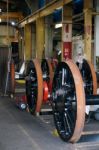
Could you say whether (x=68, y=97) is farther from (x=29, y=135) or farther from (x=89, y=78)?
(x=89, y=78)

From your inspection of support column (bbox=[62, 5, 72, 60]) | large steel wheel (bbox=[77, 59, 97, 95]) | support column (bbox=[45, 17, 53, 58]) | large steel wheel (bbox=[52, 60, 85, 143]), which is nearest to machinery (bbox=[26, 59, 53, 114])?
large steel wheel (bbox=[77, 59, 97, 95])

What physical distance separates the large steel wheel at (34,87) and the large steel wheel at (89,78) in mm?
727

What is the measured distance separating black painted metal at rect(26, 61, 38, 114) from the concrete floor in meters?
0.18

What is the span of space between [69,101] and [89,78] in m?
1.47

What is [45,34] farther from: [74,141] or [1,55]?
[74,141]

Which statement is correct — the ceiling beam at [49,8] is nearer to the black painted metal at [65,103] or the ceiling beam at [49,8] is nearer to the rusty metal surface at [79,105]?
the black painted metal at [65,103]

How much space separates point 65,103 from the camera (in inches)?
156

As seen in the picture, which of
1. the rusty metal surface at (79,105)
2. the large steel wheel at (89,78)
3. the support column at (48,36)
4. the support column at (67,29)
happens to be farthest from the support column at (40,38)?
the rusty metal surface at (79,105)

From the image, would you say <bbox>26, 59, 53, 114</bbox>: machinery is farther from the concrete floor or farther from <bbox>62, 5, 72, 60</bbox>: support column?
<bbox>62, 5, 72, 60</bbox>: support column

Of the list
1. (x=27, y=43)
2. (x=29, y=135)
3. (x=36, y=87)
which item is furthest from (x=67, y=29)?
(x=27, y=43)

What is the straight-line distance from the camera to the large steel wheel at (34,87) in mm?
5043

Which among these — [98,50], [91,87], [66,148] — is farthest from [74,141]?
[98,50]

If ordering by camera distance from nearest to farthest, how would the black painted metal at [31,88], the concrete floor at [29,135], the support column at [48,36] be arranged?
the concrete floor at [29,135] < the black painted metal at [31,88] < the support column at [48,36]

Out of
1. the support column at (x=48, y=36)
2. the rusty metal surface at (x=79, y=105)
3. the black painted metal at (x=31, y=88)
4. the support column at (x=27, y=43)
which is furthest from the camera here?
the support column at (x=27, y=43)
